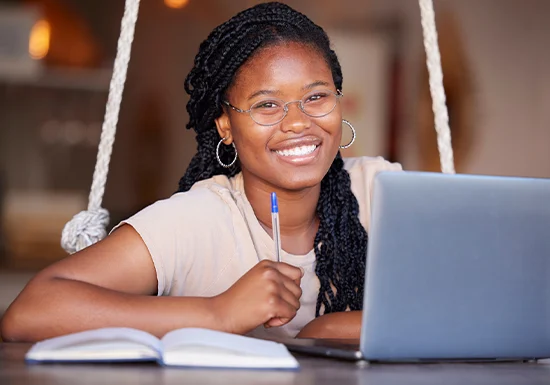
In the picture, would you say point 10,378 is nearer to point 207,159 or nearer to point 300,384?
point 300,384

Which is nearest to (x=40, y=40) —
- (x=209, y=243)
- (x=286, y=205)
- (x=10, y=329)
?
(x=286, y=205)

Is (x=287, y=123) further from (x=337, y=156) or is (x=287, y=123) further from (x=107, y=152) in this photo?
(x=107, y=152)

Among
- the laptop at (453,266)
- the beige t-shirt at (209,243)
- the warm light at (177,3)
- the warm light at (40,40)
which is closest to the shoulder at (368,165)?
the beige t-shirt at (209,243)

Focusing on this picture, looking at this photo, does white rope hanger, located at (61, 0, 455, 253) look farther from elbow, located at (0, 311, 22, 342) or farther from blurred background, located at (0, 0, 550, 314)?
blurred background, located at (0, 0, 550, 314)

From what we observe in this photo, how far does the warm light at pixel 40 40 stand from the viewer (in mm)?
5812

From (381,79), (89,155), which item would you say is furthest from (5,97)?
(381,79)

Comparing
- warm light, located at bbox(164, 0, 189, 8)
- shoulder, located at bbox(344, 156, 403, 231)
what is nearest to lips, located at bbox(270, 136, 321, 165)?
shoulder, located at bbox(344, 156, 403, 231)

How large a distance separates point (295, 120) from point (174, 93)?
404 centimetres

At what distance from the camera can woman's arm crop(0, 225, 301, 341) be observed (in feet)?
4.56

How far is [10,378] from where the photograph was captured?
99 cm

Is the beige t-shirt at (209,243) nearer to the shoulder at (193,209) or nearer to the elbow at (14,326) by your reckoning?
the shoulder at (193,209)

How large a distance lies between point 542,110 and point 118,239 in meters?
4.23

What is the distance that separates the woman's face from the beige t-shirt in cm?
12

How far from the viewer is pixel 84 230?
1.88m
